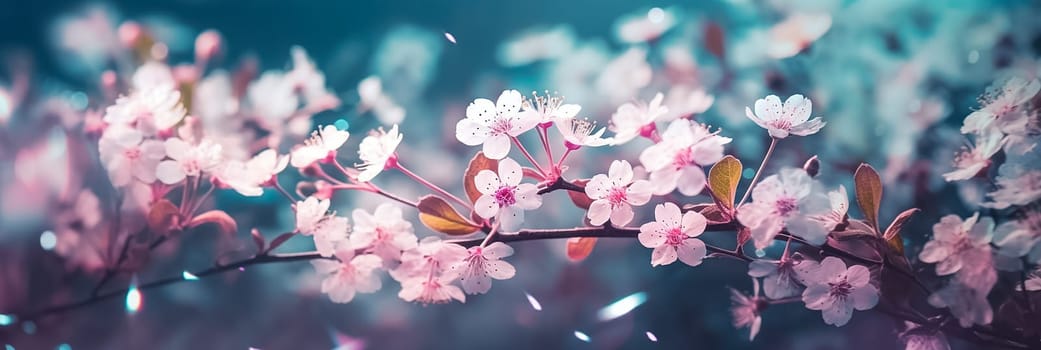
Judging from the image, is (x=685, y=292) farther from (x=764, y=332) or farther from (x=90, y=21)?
(x=90, y=21)

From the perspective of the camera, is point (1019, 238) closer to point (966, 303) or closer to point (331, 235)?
point (966, 303)

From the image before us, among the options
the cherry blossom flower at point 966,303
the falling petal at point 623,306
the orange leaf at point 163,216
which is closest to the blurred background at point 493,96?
the falling petal at point 623,306

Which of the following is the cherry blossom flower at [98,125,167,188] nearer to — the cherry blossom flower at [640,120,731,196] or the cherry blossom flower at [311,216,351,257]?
the cherry blossom flower at [311,216,351,257]

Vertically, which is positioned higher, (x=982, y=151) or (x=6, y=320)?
(x=982, y=151)

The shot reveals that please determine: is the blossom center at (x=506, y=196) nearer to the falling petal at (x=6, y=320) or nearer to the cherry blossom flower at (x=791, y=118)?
the cherry blossom flower at (x=791, y=118)

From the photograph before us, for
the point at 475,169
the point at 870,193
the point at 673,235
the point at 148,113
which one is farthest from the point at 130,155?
the point at 870,193
